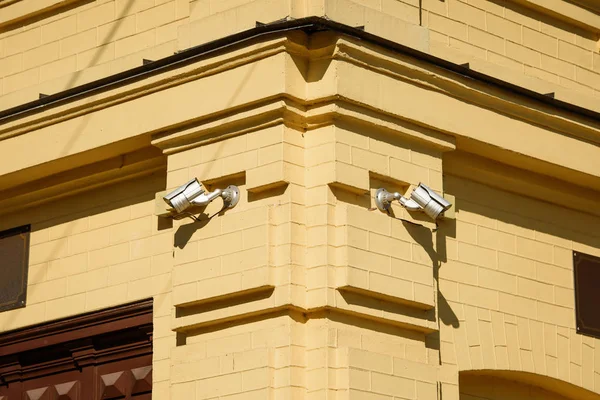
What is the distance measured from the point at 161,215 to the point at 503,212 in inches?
121

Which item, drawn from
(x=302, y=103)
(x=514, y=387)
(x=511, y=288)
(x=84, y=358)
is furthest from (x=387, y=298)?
(x=84, y=358)

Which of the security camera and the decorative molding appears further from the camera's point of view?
the decorative molding

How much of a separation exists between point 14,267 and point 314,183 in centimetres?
362

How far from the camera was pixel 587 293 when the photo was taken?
14.4 meters

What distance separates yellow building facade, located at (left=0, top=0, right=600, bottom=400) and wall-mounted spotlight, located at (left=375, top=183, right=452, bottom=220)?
0.42 ft

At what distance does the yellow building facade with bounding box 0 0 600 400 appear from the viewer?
1220cm

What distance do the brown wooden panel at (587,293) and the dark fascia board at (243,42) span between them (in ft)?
4.40

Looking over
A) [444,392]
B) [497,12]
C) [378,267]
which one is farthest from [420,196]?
[497,12]

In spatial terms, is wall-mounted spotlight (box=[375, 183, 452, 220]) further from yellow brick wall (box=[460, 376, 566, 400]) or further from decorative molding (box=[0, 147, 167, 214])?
decorative molding (box=[0, 147, 167, 214])

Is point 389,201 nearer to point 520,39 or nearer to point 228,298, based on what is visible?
point 228,298

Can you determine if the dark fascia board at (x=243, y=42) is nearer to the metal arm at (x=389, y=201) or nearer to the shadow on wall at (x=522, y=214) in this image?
the shadow on wall at (x=522, y=214)

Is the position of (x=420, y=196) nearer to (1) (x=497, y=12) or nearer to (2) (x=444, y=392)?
(2) (x=444, y=392)

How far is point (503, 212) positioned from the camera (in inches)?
552

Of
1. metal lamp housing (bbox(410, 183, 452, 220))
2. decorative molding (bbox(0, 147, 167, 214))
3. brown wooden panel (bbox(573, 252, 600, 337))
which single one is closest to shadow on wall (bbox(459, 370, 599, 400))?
brown wooden panel (bbox(573, 252, 600, 337))
